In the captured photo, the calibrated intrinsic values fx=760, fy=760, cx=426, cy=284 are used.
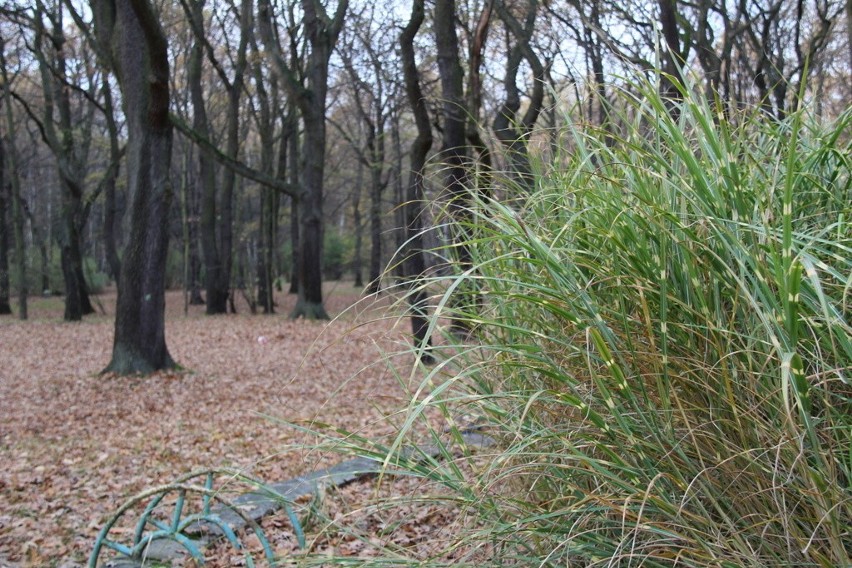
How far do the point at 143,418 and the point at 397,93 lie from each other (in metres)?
17.2

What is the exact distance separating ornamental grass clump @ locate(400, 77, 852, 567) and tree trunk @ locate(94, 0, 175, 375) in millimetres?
8337

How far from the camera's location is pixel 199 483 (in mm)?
5590

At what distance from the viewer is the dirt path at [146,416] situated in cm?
455

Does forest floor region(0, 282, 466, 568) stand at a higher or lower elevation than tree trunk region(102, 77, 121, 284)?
lower

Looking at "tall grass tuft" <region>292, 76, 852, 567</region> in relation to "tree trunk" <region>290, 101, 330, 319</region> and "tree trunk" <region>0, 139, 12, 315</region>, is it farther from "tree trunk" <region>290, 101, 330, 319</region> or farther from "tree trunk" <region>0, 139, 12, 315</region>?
"tree trunk" <region>0, 139, 12, 315</region>

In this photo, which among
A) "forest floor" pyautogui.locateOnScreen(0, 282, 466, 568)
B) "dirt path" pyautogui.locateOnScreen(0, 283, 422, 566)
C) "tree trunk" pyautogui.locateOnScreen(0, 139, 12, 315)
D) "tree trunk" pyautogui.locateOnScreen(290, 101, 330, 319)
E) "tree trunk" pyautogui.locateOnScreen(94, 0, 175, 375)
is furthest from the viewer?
"tree trunk" pyautogui.locateOnScreen(0, 139, 12, 315)

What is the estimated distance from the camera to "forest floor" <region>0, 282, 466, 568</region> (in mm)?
4113

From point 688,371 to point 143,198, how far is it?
8999 mm

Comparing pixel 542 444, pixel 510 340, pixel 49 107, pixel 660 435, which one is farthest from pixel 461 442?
pixel 49 107

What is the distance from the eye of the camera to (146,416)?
7.70 metres

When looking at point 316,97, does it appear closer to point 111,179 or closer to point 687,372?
point 111,179

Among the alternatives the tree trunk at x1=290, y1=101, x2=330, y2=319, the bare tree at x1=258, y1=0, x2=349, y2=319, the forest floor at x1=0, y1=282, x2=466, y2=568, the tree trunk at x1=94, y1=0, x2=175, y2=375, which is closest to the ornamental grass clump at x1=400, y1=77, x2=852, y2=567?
the forest floor at x1=0, y1=282, x2=466, y2=568

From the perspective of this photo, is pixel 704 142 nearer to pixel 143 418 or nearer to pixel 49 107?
pixel 143 418

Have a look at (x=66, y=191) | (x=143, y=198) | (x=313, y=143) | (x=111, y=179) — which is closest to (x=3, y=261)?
(x=111, y=179)
